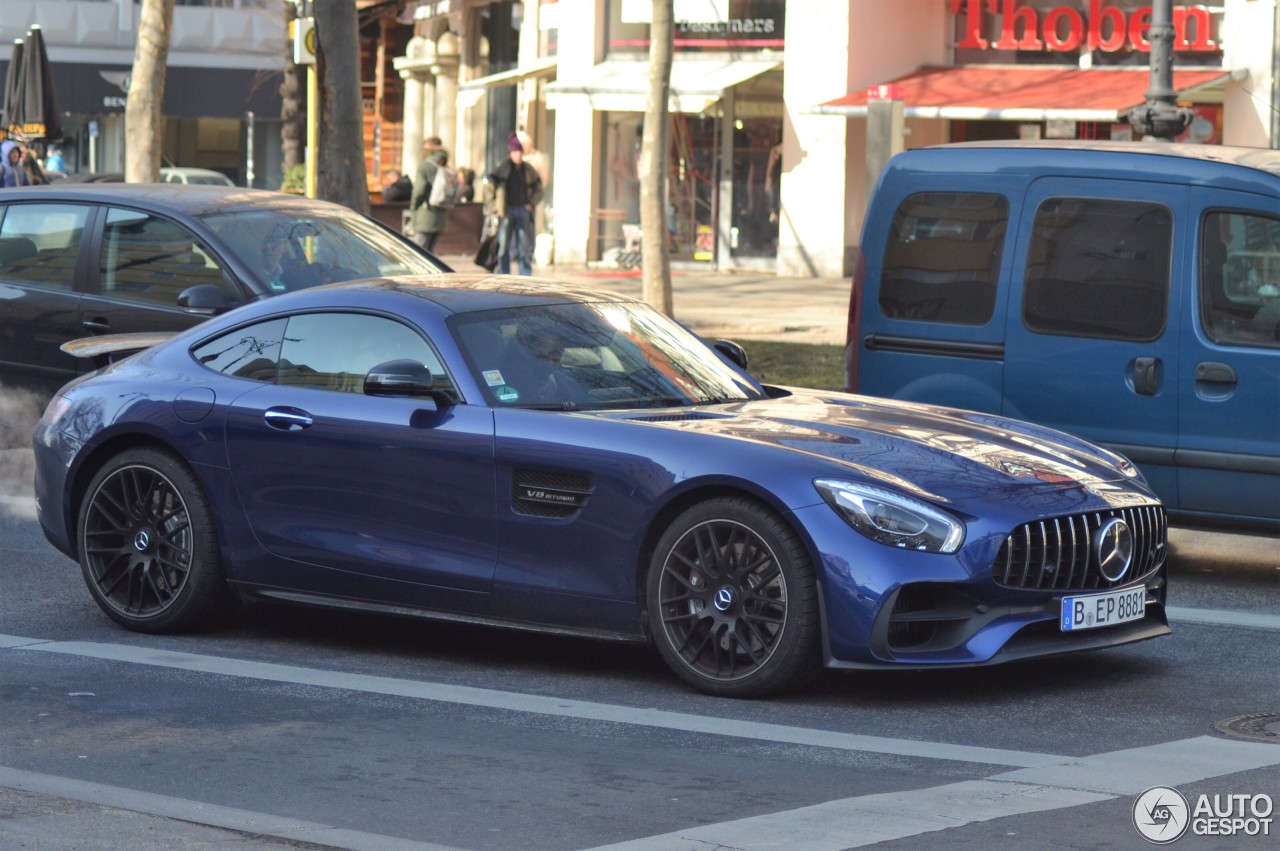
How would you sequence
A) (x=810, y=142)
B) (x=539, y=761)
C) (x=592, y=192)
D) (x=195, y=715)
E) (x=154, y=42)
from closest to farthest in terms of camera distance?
(x=539, y=761) < (x=195, y=715) < (x=154, y=42) < (x=810, y=142) < (x=592, y=192)

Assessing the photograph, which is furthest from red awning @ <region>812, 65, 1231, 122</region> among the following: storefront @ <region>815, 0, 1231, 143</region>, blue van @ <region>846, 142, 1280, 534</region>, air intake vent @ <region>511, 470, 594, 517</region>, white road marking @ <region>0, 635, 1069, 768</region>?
white road marking @ <region>0, 635, 1069, 768</region>

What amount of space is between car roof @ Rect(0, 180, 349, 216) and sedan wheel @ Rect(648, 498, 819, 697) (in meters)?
5.21

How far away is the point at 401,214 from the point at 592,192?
5643 millimetres

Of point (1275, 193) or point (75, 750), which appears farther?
point (1275, 193)

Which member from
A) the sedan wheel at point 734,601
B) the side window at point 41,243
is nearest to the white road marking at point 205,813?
the sedan wheel at point 734,601

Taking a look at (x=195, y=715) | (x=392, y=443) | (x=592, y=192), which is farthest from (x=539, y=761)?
(x=592, y=192)

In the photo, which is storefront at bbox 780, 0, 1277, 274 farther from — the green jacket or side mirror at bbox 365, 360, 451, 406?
side mirror at bbox 365, 360, 451, 406

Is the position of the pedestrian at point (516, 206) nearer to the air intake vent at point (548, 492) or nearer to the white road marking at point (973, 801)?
the air intake vent at point (548, 492)

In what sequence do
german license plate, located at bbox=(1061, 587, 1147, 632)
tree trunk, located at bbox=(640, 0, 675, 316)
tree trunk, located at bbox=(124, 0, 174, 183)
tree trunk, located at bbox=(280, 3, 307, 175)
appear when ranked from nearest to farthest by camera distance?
1. german license plate, located at bbox=(1061, 587, 1147, 632)
2. tree trunk, located at bbox=(640, 0, 675, 316)
3. tree trunk, located at bbox=(124, 0, 174, 183)
4. tree trunk, located at bbox=(280, 3, 307, 175)

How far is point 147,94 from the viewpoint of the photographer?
22.4 metres

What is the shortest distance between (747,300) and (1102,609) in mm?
20053

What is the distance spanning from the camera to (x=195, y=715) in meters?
6.68

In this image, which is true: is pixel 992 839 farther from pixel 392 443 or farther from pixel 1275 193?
pixel 1275 193

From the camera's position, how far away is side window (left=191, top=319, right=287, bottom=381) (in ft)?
26.4
